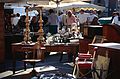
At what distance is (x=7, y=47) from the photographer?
15.5 metres

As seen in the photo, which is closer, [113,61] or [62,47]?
[113,61]

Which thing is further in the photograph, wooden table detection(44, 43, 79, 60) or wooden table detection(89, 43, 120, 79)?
wooden table detection(44, 43, 79, 60)

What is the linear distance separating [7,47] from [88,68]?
21.6 feet

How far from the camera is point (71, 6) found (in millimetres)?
25156

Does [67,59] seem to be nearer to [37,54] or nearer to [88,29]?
[88,29]

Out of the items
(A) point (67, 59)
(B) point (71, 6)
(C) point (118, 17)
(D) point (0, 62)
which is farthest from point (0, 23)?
(B) point (71, 6)

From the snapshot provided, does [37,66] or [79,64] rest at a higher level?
[79,64]

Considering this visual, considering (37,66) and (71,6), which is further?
(71,6)

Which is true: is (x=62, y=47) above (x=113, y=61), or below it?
below

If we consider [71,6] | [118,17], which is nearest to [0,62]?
[118,17]

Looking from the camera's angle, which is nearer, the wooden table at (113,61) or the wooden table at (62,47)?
the wooden table at (113,61)

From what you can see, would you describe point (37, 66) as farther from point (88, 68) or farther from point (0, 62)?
point (88, 68)

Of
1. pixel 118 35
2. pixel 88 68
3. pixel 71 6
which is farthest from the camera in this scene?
pixel 71 6

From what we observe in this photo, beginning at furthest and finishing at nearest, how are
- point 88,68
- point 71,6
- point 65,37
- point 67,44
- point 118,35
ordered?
point 71,6, point 65,37, point 67,44, point 118,35, point 88,68
